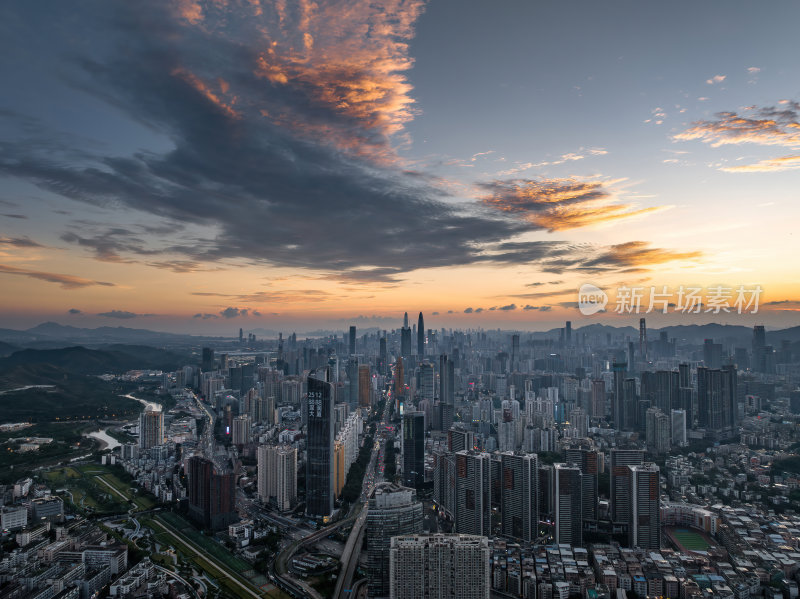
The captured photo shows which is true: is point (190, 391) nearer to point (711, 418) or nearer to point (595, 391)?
point (595, 391)

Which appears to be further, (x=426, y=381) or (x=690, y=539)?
(x=426, y=381)

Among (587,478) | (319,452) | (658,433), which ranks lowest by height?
(658,433)

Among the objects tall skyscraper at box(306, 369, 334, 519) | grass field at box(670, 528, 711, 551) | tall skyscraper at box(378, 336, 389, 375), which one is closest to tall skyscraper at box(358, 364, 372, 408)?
tall skyscraper at box(378, 336, 389, 375)

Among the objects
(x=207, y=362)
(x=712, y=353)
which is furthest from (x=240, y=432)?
(x=712, y=353)

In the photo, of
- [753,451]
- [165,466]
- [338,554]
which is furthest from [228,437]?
[753,451]

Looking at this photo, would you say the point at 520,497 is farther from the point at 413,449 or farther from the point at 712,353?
the point at 712,353
